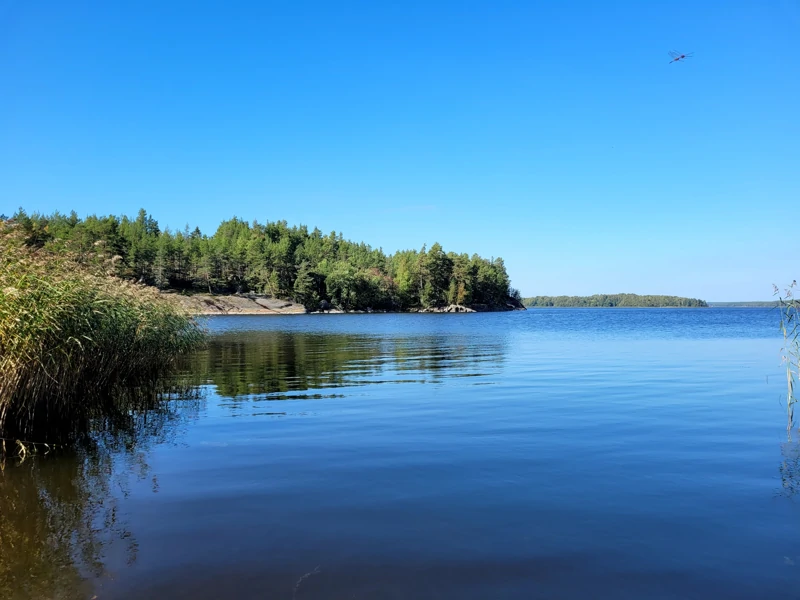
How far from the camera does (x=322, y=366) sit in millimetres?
26422

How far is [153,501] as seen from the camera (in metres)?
8.07

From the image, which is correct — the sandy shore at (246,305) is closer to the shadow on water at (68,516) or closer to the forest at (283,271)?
the forest at (283,271)

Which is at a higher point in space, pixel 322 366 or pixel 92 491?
pixel 322 366

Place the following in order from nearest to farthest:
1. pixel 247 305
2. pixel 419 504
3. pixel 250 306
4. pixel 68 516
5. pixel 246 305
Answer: pixel 68 516
pixel 419 504
pixel 246 305
pixel 247 305
pixel 250 306

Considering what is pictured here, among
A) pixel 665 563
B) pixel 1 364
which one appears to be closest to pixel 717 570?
pixel 665 563

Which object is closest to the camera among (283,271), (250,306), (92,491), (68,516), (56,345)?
(68,516)

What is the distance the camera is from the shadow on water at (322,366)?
20.6 meters

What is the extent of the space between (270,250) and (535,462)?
474 feet

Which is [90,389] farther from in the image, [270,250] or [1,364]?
[270,250]

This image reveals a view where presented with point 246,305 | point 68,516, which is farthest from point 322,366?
point 246,305

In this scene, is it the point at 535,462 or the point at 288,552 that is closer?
the point at 288,552

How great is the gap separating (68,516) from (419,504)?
493cm

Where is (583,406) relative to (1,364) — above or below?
below

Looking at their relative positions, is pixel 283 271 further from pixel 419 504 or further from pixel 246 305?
pixel 419 504
